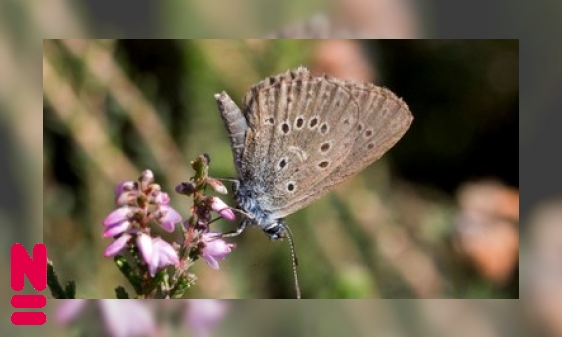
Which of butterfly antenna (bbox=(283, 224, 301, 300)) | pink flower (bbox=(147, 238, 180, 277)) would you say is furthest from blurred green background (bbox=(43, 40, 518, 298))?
pink flower (bbox=(147, 238, 180, 277))

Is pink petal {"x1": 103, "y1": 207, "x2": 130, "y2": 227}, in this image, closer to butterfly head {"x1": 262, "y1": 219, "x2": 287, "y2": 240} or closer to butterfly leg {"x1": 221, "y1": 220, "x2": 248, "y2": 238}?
butterfly leg {"x1": 221, "y1": 220, "x2": 248, "y2": 238}

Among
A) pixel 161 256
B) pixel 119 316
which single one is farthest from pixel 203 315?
pixel 161 256

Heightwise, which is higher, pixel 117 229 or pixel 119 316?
pixel 117 229

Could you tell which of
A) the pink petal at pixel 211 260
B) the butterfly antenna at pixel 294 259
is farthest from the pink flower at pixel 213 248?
the butterfly antenna at pixel 294 259

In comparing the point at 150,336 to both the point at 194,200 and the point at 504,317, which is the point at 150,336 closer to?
the point at 194,200

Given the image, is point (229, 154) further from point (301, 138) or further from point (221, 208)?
point (221, 208)

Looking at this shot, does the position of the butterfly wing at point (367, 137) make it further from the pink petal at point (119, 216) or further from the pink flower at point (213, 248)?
the pink petal at point (119, 216)
